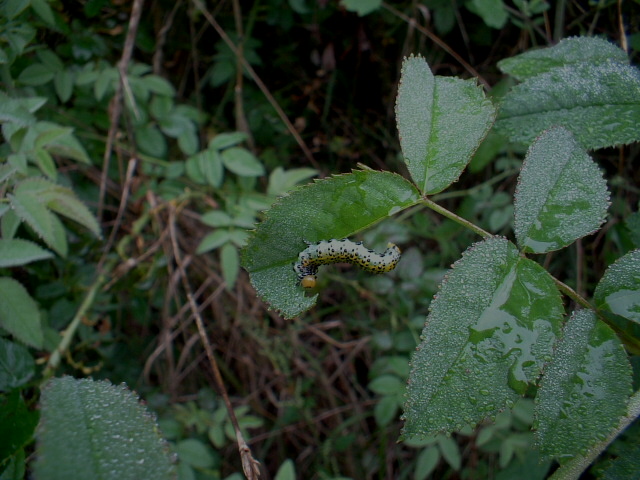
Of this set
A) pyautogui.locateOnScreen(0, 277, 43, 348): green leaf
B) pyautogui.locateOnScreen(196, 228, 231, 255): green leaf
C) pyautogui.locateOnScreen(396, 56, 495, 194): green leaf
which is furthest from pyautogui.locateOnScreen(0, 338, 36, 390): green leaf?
pyautogui.locateOnScreen(396, 56, 495, 194): green leaf

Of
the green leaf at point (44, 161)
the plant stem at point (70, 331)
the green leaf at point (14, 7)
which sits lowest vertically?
the plant stem at point (70, 331)

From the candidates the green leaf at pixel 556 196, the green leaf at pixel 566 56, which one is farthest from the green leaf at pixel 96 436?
the green leaf at pixel 566 56

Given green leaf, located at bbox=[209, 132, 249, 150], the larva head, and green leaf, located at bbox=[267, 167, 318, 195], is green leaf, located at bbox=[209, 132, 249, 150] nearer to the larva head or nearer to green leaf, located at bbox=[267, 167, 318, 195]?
green leaf, located at bbox=[267, 167, 318, 195]

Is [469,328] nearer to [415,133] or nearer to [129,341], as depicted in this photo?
[415,133]

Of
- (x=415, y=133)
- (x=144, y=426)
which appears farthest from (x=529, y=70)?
(x=144, y=426)

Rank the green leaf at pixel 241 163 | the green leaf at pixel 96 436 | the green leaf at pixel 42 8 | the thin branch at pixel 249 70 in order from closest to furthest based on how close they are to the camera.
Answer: the green leaf at pixel 96 436
the green leaf at pixel 42 8
the green leaf at pixel 241 163
the thin branch at pixel 249 70

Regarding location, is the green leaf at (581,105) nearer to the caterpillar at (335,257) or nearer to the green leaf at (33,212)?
the caterpillar at (335,257)

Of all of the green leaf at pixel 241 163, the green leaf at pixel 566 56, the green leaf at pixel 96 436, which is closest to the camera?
the green leaf at pixel 96 436
